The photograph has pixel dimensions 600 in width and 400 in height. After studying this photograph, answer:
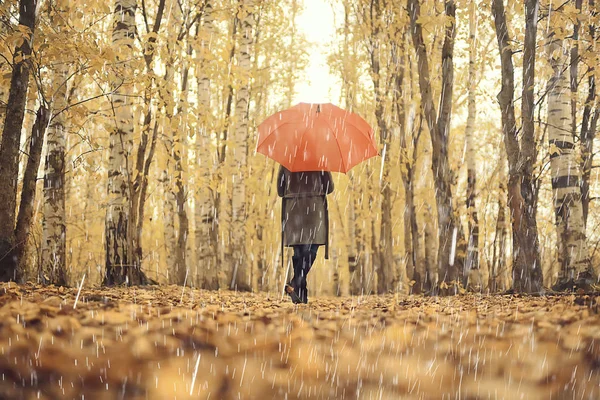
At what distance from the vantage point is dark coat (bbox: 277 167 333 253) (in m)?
6.28

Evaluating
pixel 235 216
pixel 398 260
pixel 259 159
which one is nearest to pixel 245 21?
pixel 235 216

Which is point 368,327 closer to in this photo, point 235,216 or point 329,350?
point 329,350

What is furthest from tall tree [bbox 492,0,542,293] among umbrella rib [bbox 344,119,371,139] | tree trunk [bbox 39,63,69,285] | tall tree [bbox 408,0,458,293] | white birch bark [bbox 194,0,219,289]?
white birch bark [bbox 194,0,219,289]

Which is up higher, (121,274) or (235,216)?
(235,216)

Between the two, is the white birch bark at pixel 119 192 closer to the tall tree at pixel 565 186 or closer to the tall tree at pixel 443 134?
the tall tree at pixel 443 134

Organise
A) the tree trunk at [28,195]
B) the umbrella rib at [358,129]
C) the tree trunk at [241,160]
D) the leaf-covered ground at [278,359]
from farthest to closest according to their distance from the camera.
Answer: the tree trunk at [241,160]
the umbrella rib at [358,129]
the tree trunk at [28,195]
the leaf-covered ground at [278,359]

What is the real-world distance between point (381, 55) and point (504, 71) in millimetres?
10215

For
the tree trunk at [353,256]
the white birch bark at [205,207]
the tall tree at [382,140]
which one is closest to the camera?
the white birch bark at [205,207]

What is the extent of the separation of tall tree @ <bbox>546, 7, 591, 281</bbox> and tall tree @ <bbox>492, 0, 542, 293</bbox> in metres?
0.79

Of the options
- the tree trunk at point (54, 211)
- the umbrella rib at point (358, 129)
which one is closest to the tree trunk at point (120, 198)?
the tree trunk at point (54, 211)

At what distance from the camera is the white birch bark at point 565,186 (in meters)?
7.85

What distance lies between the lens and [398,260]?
96.3 ft

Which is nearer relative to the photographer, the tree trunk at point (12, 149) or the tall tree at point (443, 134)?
the tree trunk at point (12, 149)

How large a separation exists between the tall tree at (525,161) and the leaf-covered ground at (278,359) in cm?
390
